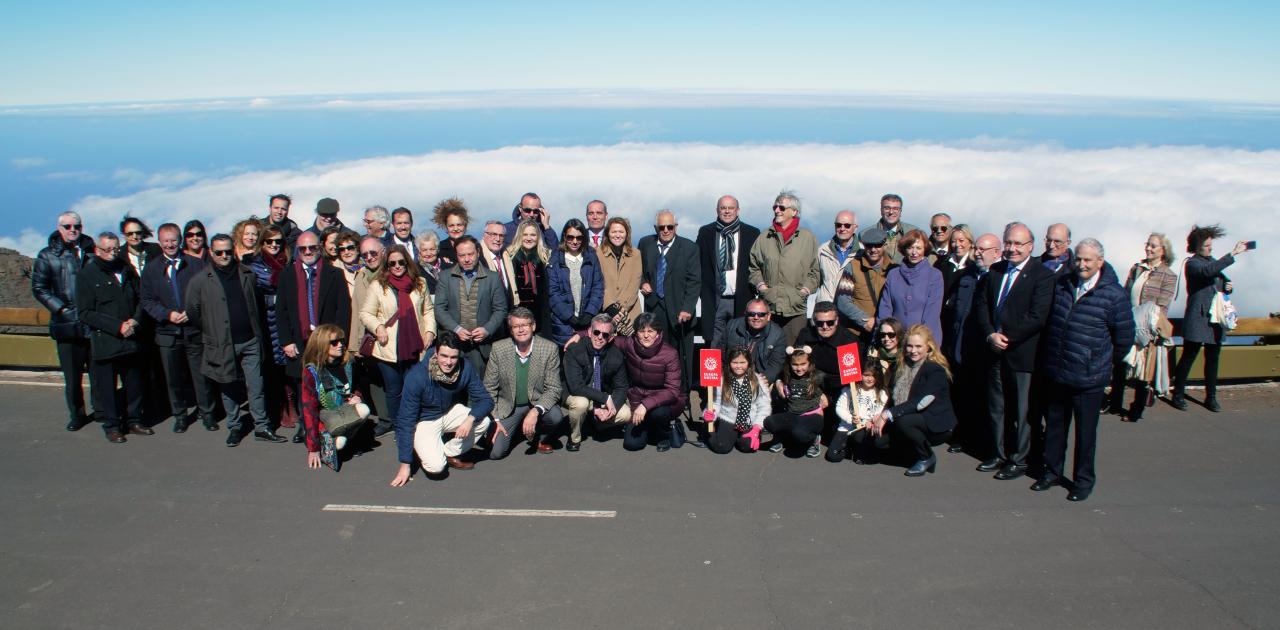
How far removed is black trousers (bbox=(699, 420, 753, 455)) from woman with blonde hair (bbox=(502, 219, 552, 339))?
8.21ft

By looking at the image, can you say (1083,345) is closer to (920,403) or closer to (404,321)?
(920,403)

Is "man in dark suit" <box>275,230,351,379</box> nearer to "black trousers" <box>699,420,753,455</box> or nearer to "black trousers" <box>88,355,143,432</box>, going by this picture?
"black trousers" <box>88,355,143,432</box>

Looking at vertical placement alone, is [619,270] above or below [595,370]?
above

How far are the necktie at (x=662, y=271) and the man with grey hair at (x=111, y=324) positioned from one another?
18.1 ft

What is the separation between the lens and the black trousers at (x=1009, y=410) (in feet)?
22.3

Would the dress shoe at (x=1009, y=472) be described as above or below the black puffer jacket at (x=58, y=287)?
below

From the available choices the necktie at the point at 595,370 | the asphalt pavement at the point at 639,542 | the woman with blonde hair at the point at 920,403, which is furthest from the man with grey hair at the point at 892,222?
the necktie at the point at 595,370

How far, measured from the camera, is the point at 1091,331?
20.1 ft

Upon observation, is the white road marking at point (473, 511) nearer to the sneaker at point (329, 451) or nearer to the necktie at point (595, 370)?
the sneaker at point (329, 451)

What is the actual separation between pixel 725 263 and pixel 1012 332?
3292 millimetres

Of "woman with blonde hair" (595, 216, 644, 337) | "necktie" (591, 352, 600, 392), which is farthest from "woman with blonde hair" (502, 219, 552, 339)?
"necktie" (591, 352, 600, 392)

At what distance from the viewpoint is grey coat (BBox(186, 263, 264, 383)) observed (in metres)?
7.71

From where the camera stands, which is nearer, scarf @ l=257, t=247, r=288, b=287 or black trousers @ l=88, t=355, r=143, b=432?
black trousers @ l=88, t=355, r=143, b=432

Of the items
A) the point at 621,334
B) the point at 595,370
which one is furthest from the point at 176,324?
the point at 621,334
